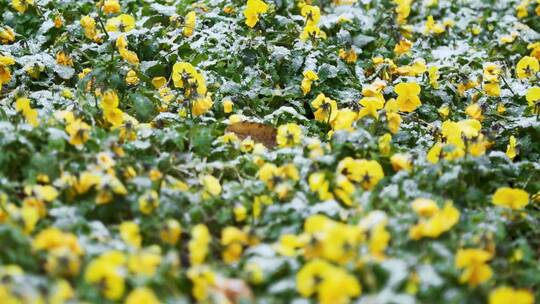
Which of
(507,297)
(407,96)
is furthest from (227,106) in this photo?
(507,297)

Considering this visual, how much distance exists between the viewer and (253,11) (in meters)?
3.95

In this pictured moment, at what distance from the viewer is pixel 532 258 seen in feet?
7.78

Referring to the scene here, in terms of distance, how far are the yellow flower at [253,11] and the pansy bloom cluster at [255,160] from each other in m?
0.02

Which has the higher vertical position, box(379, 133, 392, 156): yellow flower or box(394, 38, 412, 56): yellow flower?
box(379, 133, 392, 156): yellow flower

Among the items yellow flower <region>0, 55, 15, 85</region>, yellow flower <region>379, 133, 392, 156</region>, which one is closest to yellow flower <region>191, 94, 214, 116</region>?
yellow flower <region>379, 133, 392, 156</region>

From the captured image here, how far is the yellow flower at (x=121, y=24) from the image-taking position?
395 cm

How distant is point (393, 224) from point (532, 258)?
0.49 meters

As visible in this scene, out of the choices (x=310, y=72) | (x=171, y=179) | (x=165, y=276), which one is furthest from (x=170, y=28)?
(x=165, y=276)

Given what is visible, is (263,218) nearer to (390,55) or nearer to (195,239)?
(195,239)

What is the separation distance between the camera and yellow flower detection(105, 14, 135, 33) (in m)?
3.95

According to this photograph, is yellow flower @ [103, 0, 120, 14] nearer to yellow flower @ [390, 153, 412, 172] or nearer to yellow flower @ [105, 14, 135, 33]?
yellow flower @ [105, 14, 135, 33]

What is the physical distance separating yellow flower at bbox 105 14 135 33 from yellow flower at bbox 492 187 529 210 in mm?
2145

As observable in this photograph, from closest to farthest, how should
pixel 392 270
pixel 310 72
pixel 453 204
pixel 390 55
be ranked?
1. pixel 392 270
2. pixel 453 204
3. pixel 310 72
4. pixel 390 55

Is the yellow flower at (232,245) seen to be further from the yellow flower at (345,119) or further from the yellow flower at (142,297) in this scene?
the yellow flower at (345,119)
